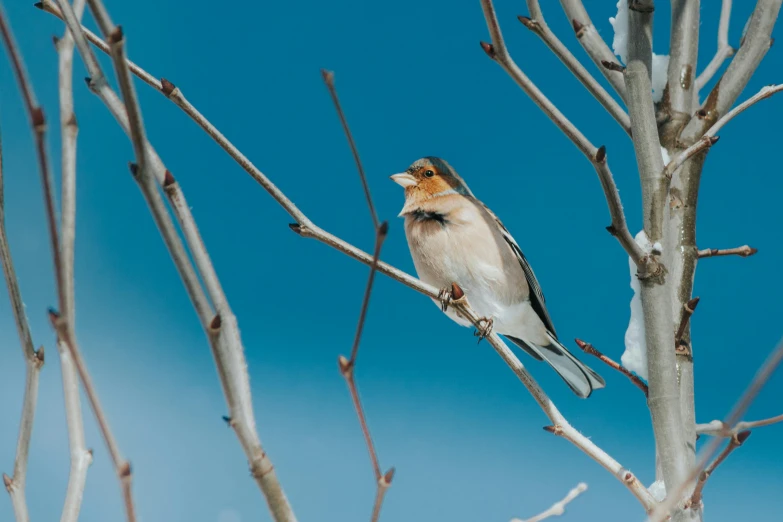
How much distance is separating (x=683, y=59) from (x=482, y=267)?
4.51ft

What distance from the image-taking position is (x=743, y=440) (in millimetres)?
1768

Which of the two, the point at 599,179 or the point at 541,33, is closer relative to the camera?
the point at 599,179

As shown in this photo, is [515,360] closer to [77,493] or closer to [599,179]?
[599,179]

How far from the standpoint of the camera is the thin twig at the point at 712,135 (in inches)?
74.7

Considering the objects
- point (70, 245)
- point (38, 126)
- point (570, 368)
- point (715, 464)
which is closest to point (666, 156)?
point (715, 464)

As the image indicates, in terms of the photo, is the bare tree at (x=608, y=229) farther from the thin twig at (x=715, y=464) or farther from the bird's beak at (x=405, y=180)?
the bird's beak at (x=405, y=180)

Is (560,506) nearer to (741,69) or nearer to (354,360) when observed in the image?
(354,360)

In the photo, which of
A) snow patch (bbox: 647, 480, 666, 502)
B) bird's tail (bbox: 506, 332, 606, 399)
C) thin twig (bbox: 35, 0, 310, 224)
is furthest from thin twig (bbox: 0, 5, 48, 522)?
bird's tail (bbox: 506, 332, 606, 399)

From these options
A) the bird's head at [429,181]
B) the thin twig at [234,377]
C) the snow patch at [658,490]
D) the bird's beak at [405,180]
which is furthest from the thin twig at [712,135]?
the bird's beak at [405,180]

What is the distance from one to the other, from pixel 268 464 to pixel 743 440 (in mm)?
1373

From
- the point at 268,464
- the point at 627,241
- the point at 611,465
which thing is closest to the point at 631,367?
the point at 611,465

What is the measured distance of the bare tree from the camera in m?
0.84

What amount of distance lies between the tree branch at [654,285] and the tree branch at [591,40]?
21 centimetres

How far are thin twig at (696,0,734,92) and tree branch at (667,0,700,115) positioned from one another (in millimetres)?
172
